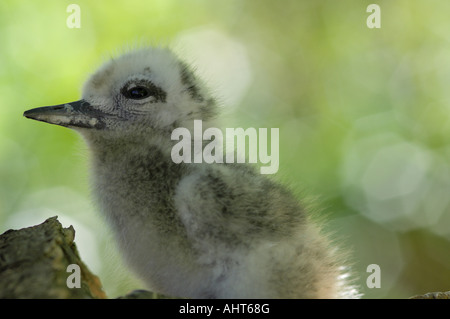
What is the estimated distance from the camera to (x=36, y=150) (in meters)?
4.49

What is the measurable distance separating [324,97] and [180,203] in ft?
9.39

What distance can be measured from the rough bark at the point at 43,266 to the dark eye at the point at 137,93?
0.79 m

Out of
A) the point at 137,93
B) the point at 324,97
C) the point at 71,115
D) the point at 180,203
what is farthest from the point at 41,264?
the point at 324,97

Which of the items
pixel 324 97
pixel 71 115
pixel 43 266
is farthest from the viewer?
pixel 324 97

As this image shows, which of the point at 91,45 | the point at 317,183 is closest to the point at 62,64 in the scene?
the point at 91,45

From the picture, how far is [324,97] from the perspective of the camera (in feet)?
15.5

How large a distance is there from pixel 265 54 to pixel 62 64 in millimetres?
1674

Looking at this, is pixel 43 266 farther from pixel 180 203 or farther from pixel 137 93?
pixel 137 93

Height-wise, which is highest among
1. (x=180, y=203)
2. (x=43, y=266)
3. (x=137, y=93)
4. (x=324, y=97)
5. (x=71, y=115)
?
(x=324, y=97)

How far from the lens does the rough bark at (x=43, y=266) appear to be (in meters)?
1.79

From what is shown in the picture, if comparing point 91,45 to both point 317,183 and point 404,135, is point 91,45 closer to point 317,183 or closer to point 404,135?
point 317,183

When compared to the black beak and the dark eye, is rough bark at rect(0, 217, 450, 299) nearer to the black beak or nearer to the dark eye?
the black beak

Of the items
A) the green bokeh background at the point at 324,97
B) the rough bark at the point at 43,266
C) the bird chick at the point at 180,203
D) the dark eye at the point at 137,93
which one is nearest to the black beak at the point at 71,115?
the bird chick at the point at 180,203

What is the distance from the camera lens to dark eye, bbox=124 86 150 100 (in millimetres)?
2648
